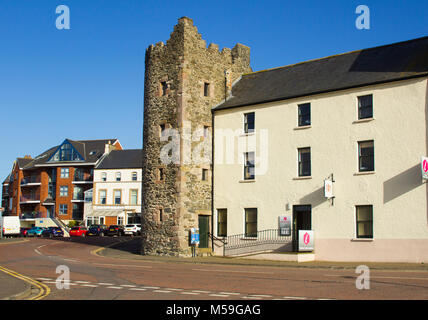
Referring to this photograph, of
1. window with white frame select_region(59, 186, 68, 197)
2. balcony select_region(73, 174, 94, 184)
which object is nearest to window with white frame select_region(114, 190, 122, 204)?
balcony select_region(73, 174, 94, 184)

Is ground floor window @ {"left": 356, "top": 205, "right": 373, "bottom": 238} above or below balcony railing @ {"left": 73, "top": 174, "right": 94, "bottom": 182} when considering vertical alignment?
below

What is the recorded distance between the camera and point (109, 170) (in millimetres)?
75312

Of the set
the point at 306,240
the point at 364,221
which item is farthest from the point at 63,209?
the point at 364,221

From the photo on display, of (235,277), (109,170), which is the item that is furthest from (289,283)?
(109,170)

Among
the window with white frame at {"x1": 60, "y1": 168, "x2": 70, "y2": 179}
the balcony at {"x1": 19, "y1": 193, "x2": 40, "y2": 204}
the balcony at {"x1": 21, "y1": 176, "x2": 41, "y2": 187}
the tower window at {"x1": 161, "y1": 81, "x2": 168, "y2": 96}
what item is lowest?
the balcony at {"x1": 19, "y1": 193, "x2": 40, "y2": 204}

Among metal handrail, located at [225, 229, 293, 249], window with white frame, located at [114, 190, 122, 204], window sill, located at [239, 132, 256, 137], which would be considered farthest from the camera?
window with white frame, located at [114, 190, 122, 204]

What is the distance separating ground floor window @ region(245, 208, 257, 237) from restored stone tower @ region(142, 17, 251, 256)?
2.76 metres

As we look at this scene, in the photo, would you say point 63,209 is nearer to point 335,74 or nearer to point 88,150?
point 88,150

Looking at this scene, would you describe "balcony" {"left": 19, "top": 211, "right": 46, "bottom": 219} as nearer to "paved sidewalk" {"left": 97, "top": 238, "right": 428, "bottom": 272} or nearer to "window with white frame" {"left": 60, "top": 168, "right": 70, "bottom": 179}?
"window with white frame" {"left": 60, "top": 168, "right": 70, "bottom": 179}

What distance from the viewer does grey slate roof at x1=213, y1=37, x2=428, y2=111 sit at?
2625 cm

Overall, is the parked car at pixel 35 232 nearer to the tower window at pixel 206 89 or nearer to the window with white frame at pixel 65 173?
the window with white frame at pixel 65 173

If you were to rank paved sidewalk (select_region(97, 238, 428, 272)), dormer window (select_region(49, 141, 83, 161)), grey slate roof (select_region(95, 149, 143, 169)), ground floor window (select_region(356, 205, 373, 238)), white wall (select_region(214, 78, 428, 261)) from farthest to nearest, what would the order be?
dormer window (select_region(49, 141, 83, 161)) → grey slate roof (select_region(95, 149, 143, 169)) → ground floor window (select_region(356, 205, 373, 238)) → white wall (select_region(214, 78, 428, 261)) → paved sidewalk (select_region(97, 238, 428, 272))

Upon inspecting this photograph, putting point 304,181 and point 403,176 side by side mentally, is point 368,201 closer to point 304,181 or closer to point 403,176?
point 403,176

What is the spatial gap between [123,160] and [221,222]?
1820 inches
